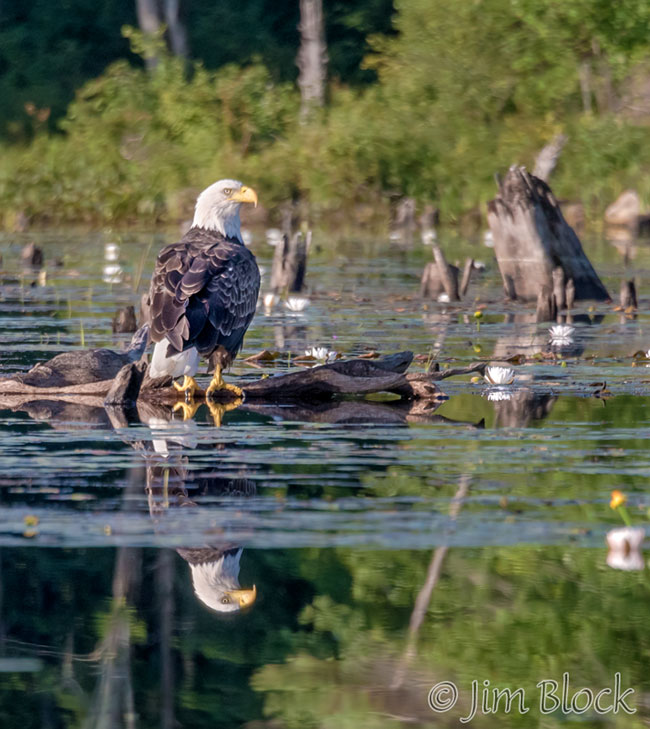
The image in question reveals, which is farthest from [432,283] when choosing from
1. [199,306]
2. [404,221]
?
[404,221]

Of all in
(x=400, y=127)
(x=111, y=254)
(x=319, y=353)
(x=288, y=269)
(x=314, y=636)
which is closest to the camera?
(x=314, y=636)

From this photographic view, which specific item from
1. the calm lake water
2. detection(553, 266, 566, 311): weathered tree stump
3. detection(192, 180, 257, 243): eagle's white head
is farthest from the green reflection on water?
detection(553, 266, 566, 311): weathered tree stump

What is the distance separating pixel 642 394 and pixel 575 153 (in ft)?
92.8

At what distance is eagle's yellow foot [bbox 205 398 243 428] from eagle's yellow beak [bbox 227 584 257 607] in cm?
363

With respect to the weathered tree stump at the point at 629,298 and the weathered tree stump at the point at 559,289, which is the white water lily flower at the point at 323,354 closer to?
the weathered tree stump at the point at 559,289

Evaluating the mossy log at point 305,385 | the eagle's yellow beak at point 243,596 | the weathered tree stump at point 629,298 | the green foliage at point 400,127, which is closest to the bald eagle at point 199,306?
the mossy log at point 305,385

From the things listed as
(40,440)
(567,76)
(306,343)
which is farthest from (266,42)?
(40,440)

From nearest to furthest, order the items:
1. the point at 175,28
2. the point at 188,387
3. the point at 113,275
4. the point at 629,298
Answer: the point at 188,387 < the point at 629,298 < the point at 113,275 < the point at 175,28

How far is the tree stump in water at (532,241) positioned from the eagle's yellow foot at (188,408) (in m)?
7.83

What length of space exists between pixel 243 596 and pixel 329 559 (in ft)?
1.81

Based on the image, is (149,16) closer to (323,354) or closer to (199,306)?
(323,354)

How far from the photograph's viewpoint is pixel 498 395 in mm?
9891

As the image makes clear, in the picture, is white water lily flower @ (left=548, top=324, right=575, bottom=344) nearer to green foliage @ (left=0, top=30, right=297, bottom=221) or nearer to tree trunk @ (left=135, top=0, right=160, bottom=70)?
green foliage @ (left=0, top=30, right=297, bottom=221)

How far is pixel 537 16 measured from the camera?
38.0 meters
